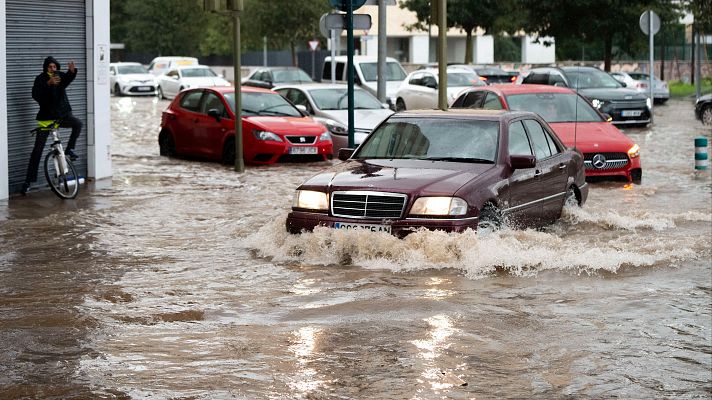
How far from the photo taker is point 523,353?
28.7 ft

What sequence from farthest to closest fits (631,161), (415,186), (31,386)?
(631,161)
(415,186)
(31,386)

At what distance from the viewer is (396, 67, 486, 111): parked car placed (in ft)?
118

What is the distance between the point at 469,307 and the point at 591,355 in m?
1.70

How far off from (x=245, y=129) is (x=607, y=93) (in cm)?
1367

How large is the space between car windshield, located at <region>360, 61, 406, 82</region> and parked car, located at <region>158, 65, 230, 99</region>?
15373mm

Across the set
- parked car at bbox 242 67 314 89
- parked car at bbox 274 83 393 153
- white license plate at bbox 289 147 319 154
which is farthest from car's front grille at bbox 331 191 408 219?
parked car at bbox 242 67 314 89

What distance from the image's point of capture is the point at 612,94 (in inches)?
1375

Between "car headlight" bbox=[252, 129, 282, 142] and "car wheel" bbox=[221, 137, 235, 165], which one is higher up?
"car headlight" bbox=[252, 129, 282, 142]

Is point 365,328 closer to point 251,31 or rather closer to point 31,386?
point 31,386

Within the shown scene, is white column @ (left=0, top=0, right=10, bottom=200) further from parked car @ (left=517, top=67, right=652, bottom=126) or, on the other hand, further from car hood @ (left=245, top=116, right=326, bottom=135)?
parked car @ (left=517, top=67, right=652, bottom=126)

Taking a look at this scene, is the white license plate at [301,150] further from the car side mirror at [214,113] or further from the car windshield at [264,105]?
the car side mirror at [214,113]

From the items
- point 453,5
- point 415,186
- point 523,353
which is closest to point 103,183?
point 415,186

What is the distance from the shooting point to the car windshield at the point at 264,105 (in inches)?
977

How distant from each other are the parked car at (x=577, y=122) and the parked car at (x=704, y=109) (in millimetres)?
13199
